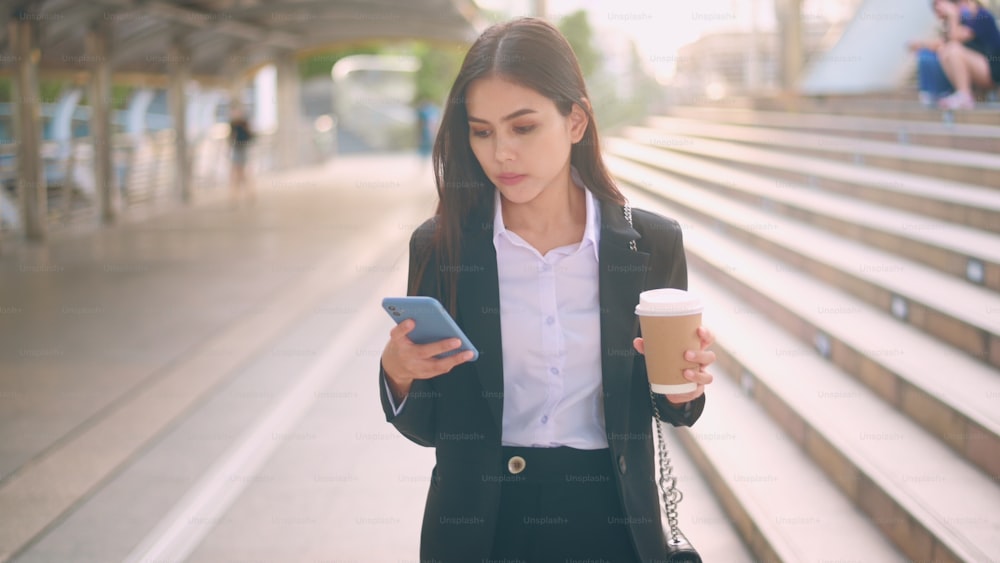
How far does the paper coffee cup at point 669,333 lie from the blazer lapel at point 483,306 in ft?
0.90

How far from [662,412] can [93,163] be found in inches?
624

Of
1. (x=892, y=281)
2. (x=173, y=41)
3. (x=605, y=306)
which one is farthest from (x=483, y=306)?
(x=173, y=41)

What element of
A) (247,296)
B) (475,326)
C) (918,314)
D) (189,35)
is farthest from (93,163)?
(475,326)

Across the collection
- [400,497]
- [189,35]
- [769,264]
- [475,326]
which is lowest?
[400,497]

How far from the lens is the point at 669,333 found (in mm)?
1861

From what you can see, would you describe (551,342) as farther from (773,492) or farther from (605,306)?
(773,492)

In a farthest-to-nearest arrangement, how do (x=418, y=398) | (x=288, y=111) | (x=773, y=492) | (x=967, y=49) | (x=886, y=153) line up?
(x=288, y=111) → (x=967, y=49) → (x=886, y=153) → (x=773, y=492) → (x=418, y=398)

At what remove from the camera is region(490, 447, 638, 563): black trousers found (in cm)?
192

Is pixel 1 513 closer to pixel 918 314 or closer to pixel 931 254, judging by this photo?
pixel 918 314

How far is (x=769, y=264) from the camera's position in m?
7.49

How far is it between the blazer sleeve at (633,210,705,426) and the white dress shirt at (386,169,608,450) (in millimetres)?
98

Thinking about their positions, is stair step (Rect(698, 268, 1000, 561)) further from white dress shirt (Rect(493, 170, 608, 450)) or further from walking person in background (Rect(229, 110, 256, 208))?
walking person in background (Rect(229, 110, 256, 208))

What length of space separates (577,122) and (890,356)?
3122 millimetres

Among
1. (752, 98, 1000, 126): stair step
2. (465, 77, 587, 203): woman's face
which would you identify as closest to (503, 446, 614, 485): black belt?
(465, 77, 587, 203): woman's face
